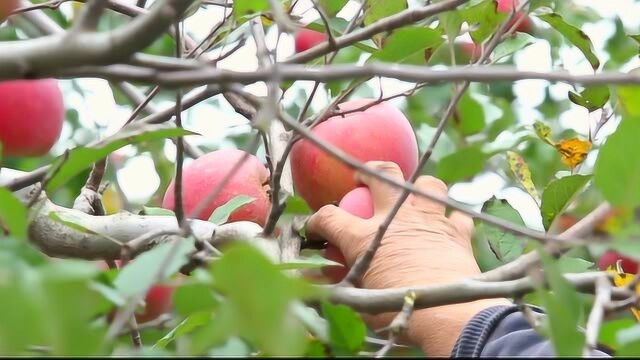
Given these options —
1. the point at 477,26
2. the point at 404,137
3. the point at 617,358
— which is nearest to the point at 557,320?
Answer: the point at 617,358

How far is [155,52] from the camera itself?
6.81 feet

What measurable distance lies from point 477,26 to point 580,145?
7.7 inches

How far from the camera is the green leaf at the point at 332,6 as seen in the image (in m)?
1.11

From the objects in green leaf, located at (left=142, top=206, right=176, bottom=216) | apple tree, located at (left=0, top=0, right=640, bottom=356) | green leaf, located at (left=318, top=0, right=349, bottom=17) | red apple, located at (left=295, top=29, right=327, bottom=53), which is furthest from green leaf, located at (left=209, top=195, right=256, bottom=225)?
red apple, located at (left=295, top=29, right=327, bottom=53)

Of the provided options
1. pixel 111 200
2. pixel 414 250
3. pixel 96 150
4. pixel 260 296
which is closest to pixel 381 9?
pixel 414 250

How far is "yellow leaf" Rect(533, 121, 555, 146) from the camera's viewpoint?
126 cm

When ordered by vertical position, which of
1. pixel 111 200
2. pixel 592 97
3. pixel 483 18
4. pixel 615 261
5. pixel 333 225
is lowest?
pixel 111 200

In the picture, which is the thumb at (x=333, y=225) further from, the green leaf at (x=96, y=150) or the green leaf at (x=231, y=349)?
the green leaf at (x=231, y=349)

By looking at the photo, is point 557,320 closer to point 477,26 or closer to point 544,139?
point 477,26

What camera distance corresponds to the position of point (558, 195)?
3.32 feet

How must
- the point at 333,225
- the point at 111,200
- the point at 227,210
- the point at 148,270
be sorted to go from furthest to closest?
the point at 111,200, the point at 333,225, the point at 227,210, the point at 148,270

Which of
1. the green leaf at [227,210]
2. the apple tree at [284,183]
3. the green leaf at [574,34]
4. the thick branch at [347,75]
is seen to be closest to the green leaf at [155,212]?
the apple tree at [284,183]

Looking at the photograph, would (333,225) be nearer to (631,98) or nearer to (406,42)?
(406,42)

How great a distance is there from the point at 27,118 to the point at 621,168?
2.98 feet
